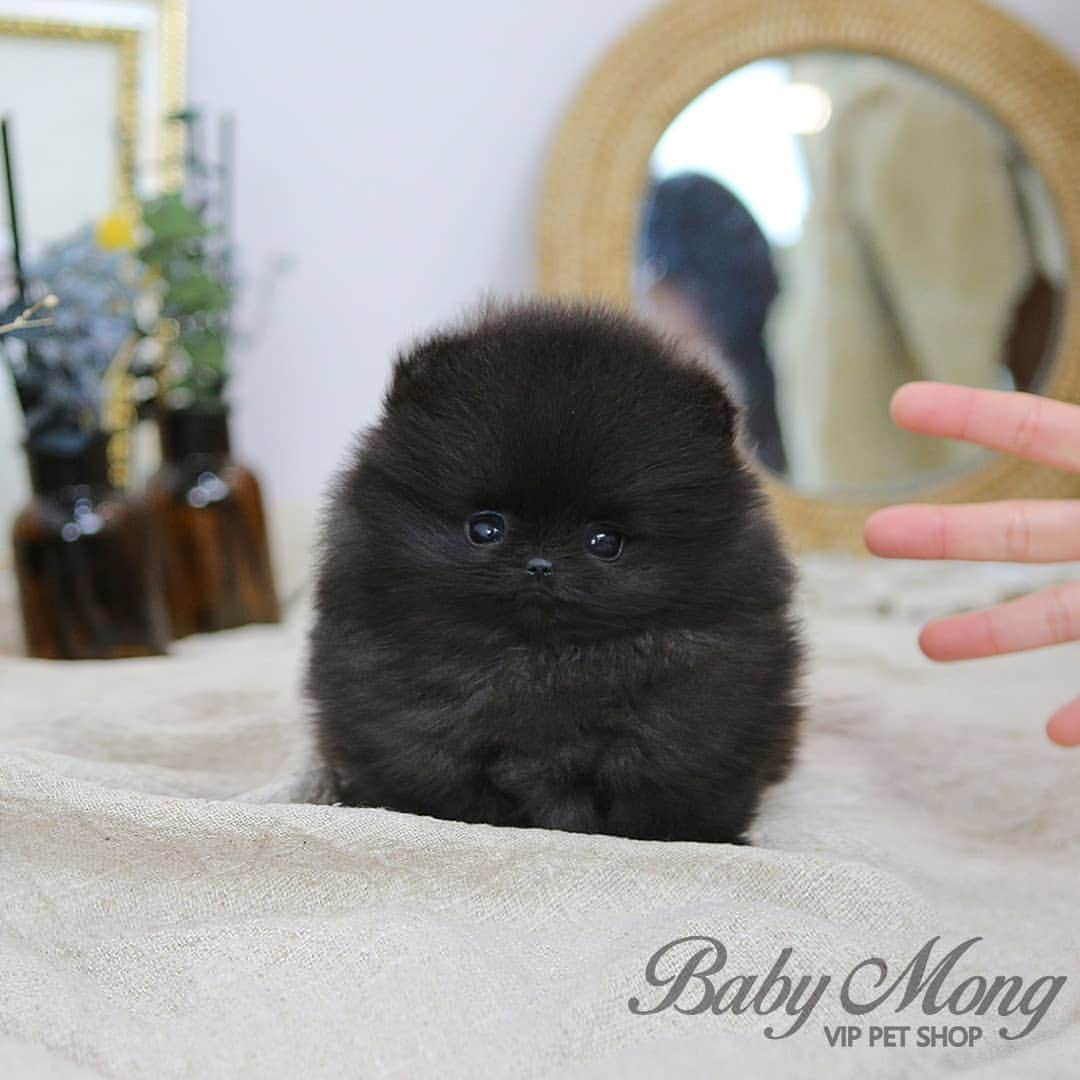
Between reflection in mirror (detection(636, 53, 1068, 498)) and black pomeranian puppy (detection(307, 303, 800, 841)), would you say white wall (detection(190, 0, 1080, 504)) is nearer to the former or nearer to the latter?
reflection in mirror (detection(636, 53, 1068, 498))

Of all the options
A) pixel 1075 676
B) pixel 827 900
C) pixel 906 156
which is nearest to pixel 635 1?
pixel 906 156

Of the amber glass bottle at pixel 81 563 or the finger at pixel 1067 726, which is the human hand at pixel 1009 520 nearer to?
the finger at pixel 1067 726

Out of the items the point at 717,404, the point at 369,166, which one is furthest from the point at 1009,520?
the point at 369,166

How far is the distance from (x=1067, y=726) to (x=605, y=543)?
1.68ft

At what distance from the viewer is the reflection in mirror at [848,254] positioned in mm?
2268

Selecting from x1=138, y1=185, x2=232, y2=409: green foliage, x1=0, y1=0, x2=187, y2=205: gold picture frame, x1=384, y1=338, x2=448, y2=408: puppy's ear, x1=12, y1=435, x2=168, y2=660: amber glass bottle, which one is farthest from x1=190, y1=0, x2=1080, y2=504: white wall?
x1=384, y1=338, x2=448, y2=408: puppy's ear

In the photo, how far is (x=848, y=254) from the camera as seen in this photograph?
231 centimetres

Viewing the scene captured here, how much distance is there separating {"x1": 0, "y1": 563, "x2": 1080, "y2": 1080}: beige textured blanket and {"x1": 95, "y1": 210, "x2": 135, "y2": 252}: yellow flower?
901mm

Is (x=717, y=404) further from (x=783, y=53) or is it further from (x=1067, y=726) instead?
(x=783, y=53)

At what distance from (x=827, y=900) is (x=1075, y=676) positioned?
846mm

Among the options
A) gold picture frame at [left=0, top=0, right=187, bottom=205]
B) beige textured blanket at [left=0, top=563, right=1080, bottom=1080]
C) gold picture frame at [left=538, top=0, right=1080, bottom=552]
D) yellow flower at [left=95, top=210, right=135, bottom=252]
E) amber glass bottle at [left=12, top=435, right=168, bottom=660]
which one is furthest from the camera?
gold picture frame at [left=538, top=0, right=1080, bottom=552]

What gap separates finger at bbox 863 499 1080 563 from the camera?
109cm

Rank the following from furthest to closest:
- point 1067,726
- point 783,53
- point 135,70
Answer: point 783,53 → point 135,70 → point 1067,726

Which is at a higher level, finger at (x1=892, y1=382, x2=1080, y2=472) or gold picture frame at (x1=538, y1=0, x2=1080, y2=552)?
gold picture frame at (x1=538, y1=0, x2=1080, y2=552)
